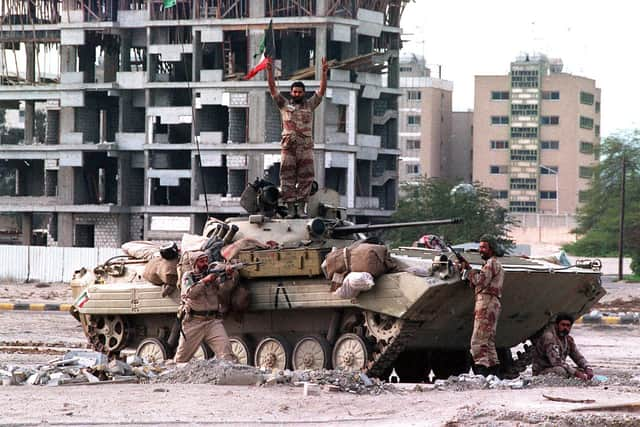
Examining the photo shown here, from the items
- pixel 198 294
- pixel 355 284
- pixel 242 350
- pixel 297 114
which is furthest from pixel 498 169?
pixel 198 294

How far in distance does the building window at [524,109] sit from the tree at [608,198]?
56.1 ft

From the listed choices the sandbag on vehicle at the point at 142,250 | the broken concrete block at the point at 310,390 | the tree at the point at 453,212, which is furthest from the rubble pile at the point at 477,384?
the tree at the point at 453,212

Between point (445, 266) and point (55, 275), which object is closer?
point (445, 266)

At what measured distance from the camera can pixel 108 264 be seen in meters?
21.6

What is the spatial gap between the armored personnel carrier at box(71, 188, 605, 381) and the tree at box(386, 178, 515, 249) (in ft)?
115

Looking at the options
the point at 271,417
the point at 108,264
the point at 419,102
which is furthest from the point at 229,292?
the point at 419,102

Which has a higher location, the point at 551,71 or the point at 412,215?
the point at 551,71

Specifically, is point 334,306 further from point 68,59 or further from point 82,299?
point 68,59

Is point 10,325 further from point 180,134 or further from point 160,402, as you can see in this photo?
point 180,134

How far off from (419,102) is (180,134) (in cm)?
4593

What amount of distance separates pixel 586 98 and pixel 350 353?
3649 inches

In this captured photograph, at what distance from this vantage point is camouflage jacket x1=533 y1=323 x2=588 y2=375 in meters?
17.7

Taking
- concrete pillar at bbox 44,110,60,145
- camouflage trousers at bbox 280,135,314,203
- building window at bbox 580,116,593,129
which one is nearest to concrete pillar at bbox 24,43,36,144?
concrete pillar at bbox 44,110,60,145

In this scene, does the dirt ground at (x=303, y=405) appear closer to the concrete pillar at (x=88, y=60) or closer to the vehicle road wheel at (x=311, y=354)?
the vehicle road wheel at (x=311, y=354)
